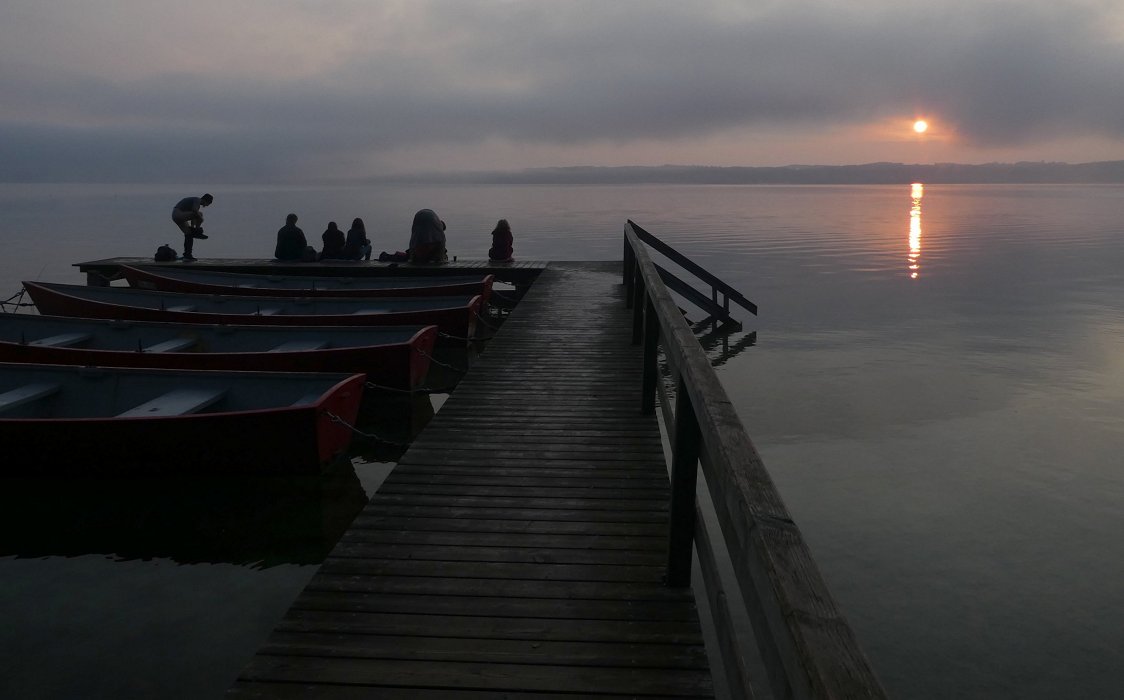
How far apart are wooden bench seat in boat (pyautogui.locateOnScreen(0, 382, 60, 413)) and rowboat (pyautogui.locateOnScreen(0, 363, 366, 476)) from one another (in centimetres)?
1

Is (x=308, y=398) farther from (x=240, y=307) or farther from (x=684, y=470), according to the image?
(x=240, y=307)

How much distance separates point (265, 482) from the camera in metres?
8.91

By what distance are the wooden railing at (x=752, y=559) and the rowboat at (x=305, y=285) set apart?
1130cm

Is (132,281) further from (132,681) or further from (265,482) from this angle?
(132,681)

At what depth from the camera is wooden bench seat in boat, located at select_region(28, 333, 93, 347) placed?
11.5 metres

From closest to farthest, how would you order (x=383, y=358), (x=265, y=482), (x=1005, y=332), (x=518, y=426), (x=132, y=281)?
(x=518, y=426) < (x=265, y=482) < (x=383, y=358) < (x=132, y=281) < (x=1005, y=332)

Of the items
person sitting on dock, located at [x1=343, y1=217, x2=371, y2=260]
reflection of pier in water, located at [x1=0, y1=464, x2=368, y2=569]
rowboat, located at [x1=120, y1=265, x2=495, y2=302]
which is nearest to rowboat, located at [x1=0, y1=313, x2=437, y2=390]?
reflection of pier in water, located at [x1=0, y1=464, x2=368, y2=569]

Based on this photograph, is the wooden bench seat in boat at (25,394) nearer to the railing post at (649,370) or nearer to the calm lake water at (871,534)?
the calm lake water at (871,534)

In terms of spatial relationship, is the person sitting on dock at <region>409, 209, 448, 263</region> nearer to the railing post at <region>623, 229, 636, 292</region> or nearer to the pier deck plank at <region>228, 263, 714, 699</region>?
the railing post at <region>623, 229, 636, 292</region>

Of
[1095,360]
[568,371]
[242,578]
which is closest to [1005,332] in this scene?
[1095,360]

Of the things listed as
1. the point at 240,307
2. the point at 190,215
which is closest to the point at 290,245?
the point at 190,215

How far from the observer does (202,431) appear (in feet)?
25.0

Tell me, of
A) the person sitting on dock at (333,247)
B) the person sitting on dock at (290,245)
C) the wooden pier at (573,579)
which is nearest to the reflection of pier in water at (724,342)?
the person sitting on dock at (333,247)

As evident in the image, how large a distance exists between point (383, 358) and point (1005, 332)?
17891mm
